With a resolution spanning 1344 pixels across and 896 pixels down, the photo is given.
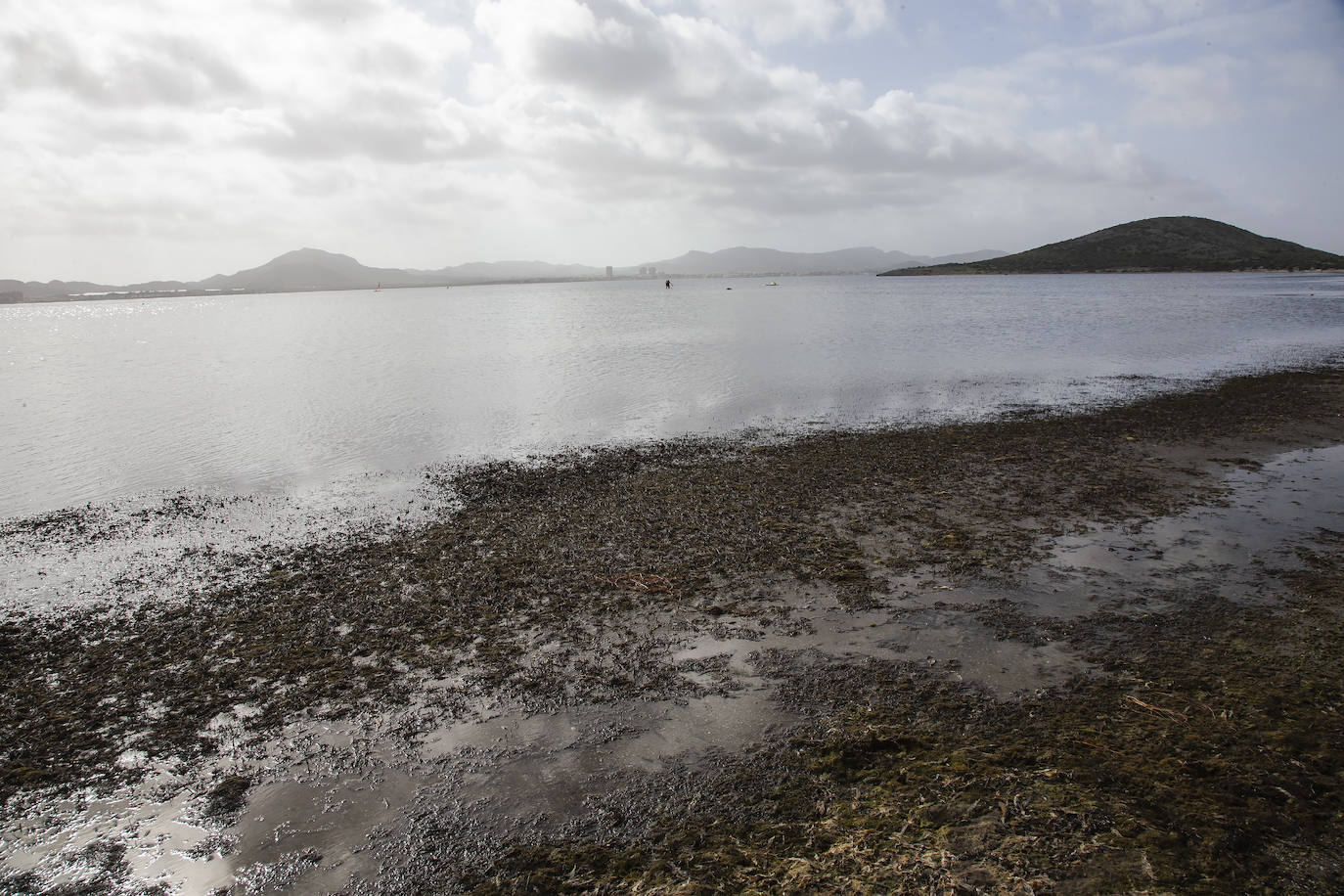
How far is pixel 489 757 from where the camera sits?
6211mm

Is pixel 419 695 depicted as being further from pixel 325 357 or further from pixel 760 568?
pixel 325 357

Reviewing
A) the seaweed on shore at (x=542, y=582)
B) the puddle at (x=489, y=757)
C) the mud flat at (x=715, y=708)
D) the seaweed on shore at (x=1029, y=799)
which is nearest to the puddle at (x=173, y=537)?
the mud flat at (x=715, y=708)

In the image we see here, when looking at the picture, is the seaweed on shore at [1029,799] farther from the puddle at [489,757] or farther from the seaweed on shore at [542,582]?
the seaweed on shore at [542,582]

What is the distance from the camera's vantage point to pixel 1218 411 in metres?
20.1

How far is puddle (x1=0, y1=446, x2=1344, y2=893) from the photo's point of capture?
524 centimetres

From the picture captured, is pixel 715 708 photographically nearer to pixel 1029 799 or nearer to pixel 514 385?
pixel 1029 799

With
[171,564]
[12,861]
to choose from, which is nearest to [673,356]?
[171,564]

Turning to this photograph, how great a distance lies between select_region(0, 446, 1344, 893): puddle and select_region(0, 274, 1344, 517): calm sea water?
10743mm

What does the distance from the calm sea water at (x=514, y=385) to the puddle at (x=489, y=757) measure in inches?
423

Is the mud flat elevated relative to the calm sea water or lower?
lower

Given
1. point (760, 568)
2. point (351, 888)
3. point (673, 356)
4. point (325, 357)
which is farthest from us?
point (325, 357)

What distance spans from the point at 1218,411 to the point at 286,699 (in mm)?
23289

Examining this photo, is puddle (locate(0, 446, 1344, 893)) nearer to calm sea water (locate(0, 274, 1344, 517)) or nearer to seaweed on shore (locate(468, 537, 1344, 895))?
seaweed on shore (locate(468, 537, 1344, 895))

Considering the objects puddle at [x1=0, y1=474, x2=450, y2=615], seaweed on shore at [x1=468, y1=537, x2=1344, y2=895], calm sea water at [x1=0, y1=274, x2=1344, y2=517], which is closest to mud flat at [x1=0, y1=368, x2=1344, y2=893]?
seaweed on shore at [x1=468, y1=537, x2=1344, y2=895]
